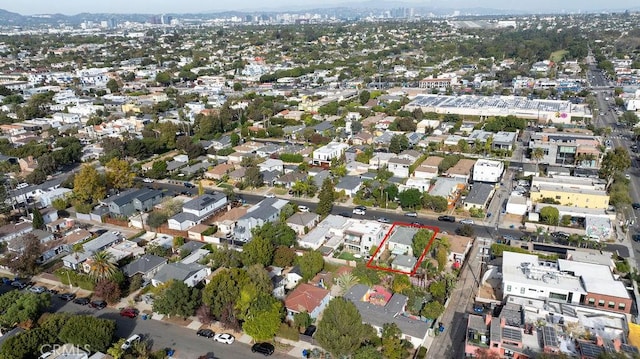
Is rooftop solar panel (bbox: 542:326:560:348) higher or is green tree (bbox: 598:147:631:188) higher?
green tree (bbox: 598:147:631:188)

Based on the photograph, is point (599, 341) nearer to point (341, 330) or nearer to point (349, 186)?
point (341, 330)

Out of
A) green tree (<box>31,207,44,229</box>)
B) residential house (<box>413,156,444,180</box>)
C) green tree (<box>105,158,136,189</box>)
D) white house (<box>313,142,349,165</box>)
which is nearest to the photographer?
green tree (<box>31,207,44,229</box>)

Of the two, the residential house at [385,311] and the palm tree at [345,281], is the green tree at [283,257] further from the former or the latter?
the residential house at [385,311]

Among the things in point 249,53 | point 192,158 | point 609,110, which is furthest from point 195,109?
point 249,53

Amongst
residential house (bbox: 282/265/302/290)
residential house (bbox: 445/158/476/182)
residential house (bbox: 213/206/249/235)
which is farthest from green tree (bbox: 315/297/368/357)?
residential house (bbox: 445/158/476/182)

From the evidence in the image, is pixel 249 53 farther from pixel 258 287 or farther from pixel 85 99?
pixel 258 287

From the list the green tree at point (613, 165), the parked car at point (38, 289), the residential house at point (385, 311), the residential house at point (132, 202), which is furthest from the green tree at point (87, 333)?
the green tree at point (613, 165)

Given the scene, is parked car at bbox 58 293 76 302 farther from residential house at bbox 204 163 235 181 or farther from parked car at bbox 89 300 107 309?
residential house at bbox 204 163 235 181
